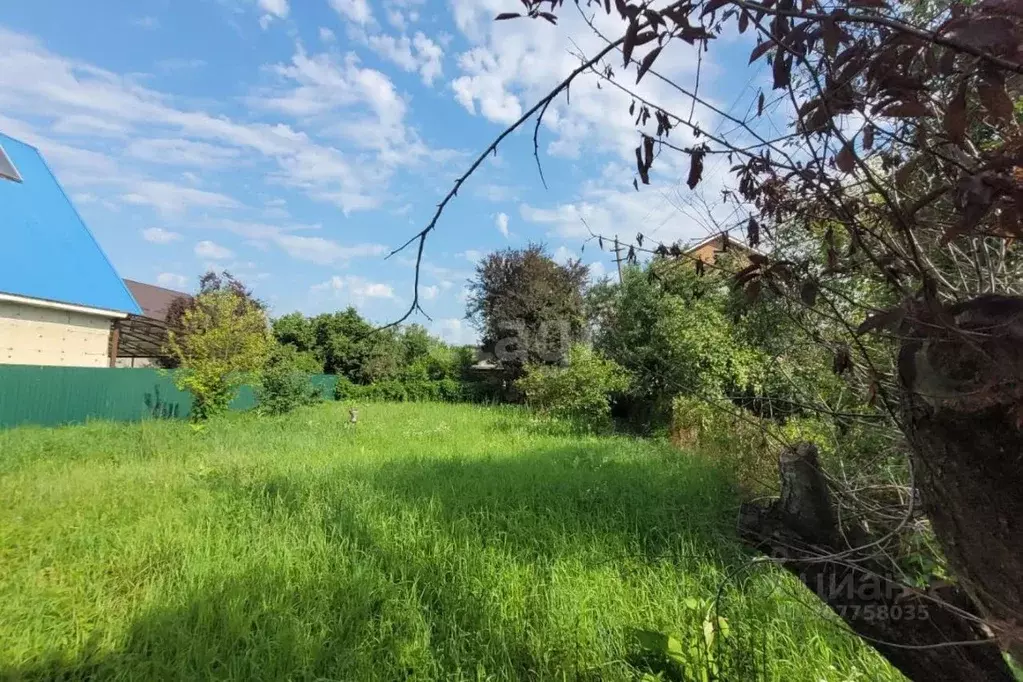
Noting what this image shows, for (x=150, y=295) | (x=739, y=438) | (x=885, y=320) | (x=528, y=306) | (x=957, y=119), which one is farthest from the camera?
(x=150, y=295)

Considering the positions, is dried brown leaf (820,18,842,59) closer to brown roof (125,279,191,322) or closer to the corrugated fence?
the corrugated fence

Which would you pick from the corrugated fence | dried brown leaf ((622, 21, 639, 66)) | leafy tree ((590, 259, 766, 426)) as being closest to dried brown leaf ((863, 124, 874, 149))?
dried brown leaf ((622, 21, 639, 66))

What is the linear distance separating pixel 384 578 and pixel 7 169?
1596 centimetres

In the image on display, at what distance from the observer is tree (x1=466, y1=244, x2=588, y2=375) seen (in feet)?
56.7

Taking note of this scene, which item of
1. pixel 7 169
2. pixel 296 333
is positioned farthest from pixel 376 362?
pixel 7 169

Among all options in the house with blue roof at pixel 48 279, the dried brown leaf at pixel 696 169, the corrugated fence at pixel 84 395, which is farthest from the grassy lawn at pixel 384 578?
the house with blue roof at pixel 48 279

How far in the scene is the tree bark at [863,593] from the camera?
1.45m

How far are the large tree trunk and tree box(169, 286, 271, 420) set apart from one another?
12.9 metres

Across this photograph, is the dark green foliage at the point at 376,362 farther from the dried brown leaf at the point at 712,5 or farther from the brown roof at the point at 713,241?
the dried brown leaf at the point at 712,5

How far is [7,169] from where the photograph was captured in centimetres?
1332

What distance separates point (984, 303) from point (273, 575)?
393 centimetres

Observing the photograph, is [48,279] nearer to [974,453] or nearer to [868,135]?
[868,135]

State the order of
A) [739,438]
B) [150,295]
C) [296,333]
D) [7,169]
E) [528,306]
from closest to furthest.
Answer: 1. [739,438]
2. [7,169]
3. [528,306]
4. [296,333]
5. [150,295]

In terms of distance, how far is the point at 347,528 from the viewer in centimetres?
443
